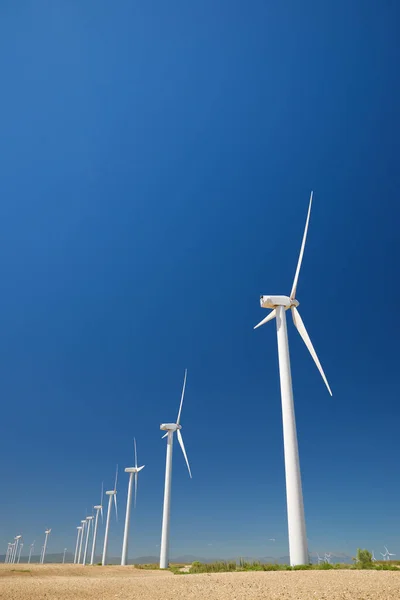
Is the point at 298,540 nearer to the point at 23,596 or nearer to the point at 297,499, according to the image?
the point at 297,499

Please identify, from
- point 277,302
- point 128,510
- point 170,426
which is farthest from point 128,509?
point 277,302

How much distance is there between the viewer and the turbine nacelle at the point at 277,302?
43.5 meters

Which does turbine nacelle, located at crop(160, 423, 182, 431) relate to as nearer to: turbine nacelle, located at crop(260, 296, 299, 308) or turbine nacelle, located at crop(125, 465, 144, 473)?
turbine nacelle, located at crop(125, 465, 144, 473)

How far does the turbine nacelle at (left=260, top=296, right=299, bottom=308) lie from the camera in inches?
1711

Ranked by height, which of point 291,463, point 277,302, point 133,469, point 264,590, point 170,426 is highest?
point 277,302

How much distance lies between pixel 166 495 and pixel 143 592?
A: 51211 millimetres

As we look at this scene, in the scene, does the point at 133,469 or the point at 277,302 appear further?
the point at 133,469

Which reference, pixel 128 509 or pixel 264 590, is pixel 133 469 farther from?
pixel 264 590

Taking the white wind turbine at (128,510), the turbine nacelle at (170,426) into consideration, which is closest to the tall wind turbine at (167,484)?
the turbine nacelle at (170,426)

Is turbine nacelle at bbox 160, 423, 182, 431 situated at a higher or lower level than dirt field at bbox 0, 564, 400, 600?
higher

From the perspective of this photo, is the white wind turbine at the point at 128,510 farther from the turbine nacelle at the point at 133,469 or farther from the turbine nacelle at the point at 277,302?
the turbine nacelle at the point at 277,302

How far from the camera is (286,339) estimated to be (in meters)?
39.4

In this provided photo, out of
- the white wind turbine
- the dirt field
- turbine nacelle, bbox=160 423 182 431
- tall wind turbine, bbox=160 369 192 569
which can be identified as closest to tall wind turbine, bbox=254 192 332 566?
the dirt field

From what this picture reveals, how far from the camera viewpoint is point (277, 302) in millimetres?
43438
